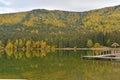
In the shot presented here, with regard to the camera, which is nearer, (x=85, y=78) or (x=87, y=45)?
(x=85, y=78)

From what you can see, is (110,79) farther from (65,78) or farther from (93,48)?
(93,48)

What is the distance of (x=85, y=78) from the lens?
46.5 m

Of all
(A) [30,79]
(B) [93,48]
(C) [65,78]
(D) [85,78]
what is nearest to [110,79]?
(D) [85,78]

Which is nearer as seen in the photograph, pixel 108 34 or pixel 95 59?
pixel 95 59

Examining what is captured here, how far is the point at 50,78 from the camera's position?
4712cm

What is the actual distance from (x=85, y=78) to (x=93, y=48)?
14217 cm

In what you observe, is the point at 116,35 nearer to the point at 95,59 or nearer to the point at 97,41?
the point at 97,41

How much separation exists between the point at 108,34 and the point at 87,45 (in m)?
15.0

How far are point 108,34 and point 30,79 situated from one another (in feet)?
501

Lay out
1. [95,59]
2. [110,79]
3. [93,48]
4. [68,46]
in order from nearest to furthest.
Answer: [110,79] < [95,59] < [93,48] < [68,46]

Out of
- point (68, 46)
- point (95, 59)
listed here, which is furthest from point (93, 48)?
point (95, 59)

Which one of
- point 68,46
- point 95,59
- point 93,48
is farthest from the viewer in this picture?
point 68,46

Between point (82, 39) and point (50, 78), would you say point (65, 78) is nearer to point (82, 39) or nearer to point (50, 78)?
point (50, 78)

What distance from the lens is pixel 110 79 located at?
4528 cm
